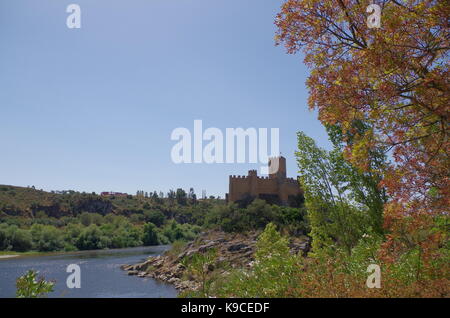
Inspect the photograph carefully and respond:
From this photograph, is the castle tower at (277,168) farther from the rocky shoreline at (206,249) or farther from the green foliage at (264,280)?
the green foliage at (264,280)

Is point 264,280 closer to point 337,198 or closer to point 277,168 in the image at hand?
point 337,198

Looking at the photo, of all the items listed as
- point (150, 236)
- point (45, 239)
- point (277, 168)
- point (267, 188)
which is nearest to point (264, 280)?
point (267, 188)

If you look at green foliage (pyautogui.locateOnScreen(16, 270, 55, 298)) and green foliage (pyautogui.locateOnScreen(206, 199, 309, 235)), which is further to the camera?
green foliage (pyautogui.locateOnScreen(206, 199, 309, 235))

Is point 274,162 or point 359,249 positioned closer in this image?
point 359,249

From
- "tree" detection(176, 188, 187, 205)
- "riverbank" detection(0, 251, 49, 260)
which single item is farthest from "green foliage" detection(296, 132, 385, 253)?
"tree" detection(176, 188, 187, 205)

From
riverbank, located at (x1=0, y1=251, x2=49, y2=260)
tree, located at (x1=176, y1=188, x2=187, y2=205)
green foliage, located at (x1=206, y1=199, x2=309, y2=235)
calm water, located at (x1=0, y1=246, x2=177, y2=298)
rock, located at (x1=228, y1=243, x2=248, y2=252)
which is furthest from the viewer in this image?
tree, located at (x1=176, y1=188, x2=187, y2=205)

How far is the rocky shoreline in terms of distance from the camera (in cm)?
2648

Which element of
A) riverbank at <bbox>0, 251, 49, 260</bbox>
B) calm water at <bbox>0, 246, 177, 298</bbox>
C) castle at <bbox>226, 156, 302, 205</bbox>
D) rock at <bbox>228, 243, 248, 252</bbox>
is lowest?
riverbank at <bbox>0, 251, 49, 260</bbox>

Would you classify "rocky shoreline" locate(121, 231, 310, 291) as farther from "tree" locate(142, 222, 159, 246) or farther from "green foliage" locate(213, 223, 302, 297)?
"tree" locate(142, 222, 159, 246)

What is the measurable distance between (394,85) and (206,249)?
2594 centimetres

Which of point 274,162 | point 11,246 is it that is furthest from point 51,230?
point 274,162
